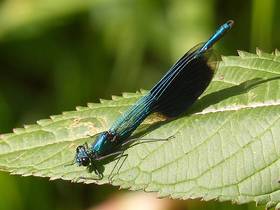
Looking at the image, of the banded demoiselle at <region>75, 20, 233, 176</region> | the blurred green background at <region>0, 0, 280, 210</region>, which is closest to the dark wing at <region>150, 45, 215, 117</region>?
the banded demoiselle at <region>75, 20, 233, 176</region>

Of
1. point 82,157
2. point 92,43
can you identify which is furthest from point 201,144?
point 92,43

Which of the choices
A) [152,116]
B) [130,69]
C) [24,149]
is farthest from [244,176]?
[130,69]

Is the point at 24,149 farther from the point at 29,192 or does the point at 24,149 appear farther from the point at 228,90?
the point at 29,192

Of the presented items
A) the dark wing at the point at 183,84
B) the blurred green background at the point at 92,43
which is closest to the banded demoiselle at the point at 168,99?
the dark wing at the point at 183,84

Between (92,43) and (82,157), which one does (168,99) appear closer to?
(82,157)

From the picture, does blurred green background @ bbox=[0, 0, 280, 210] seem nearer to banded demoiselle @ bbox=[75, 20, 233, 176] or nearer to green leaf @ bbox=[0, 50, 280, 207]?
banded demoiselle @ bbox=[75, 20, 233, 176]
